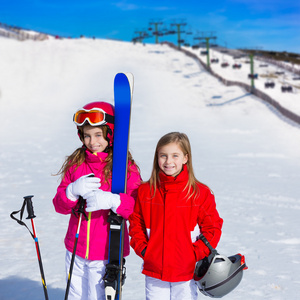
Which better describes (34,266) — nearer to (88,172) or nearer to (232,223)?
(88,172)

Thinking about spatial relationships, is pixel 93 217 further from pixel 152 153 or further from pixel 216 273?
pixel 152 153

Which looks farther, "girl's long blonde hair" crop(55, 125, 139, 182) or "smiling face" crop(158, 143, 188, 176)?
"girl's long blonde hair" crop(55, 125, 139, 182)

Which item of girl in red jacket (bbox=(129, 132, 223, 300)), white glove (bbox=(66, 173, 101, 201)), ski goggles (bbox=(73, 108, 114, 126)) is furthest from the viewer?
ski goggles (bbox=(73, 108, 114, 126))

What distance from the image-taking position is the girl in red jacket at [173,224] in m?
2.50

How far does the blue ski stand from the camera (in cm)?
255

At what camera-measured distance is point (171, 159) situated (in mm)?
2525

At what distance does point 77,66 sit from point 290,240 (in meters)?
30.4

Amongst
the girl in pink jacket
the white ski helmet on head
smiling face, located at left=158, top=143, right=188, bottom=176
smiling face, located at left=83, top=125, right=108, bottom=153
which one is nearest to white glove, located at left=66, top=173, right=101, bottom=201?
the girl in pink jacket

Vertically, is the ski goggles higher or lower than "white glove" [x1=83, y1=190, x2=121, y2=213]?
higher

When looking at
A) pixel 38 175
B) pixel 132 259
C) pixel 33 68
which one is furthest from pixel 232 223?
pixel 33 68

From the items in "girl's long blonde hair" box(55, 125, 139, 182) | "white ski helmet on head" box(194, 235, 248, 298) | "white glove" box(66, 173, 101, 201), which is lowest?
"white ski helmet on head" box(194, 235, 248, 298)

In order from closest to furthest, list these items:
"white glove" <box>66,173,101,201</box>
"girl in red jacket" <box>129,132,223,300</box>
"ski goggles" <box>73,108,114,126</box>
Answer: "white glove" <box>66,173,101,201</box> → "girl in red jacket" <box>129,132,223,300</box> → "ski goggles" <box>73,108,114,126</box>

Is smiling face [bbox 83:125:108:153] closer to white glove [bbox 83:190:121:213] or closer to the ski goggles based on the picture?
the ski goggles

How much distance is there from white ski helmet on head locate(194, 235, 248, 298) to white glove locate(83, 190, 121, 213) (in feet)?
1.93
